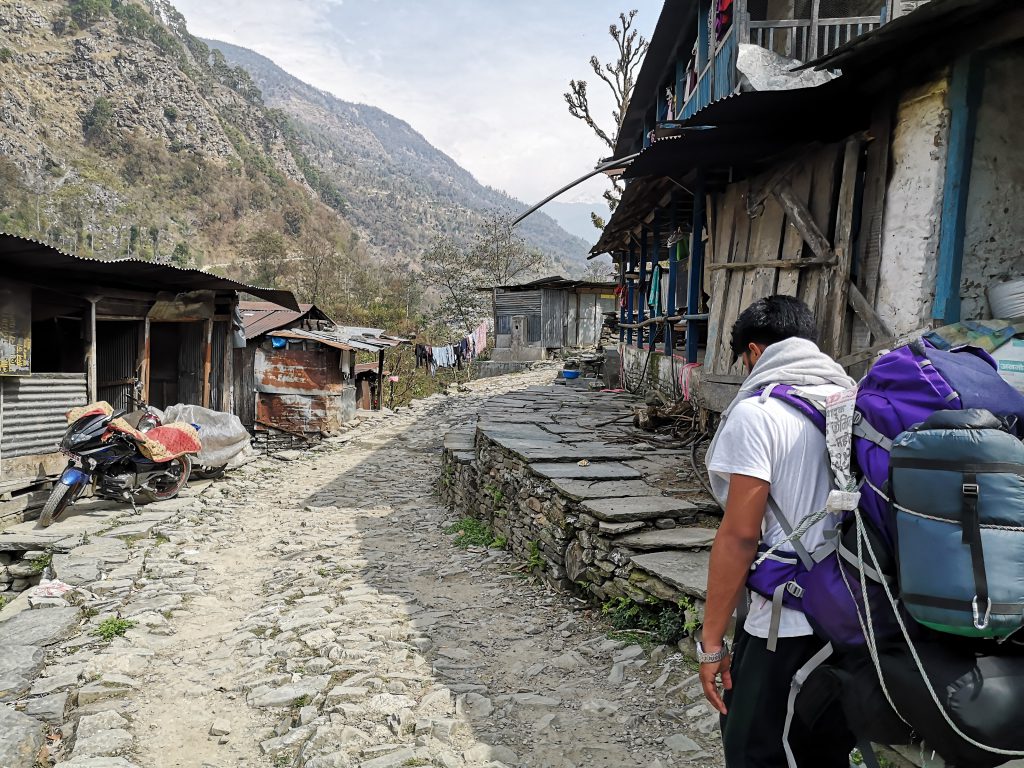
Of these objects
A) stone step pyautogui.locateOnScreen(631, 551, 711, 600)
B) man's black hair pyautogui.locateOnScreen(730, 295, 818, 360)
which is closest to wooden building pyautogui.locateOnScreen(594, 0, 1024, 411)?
stone step pyautogui.locateOnScreen(631, 551, 711, 600)

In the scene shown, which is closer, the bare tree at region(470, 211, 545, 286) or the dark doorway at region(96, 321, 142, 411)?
the dark doorway at region(96, 321, 142, 411)

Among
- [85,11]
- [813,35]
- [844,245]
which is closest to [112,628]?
[844,245]

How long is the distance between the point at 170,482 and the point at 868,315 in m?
8.18

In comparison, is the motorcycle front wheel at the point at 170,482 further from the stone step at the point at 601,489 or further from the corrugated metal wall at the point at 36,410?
the stone step at the point at 601,489

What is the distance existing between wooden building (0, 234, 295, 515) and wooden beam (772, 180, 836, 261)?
690cm

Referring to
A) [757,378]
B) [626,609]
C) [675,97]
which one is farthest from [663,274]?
[757,378]

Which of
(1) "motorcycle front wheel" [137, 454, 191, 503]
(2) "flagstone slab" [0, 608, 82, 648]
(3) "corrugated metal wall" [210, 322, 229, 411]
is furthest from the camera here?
(3) "corrugated metal wall" [210, 322, 229, 411]

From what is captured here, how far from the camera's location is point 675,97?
11453 mm

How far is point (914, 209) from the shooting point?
150 inches

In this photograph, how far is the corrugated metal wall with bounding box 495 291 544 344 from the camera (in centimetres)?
2699

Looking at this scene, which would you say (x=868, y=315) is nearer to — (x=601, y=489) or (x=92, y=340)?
(x=601, y=489)

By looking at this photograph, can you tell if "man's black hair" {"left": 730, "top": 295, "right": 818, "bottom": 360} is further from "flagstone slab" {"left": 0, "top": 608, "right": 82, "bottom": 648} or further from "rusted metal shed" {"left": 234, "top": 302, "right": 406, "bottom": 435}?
"rusted metal shed" {"left": 234, "top": 302, "right": 406, "bottom": 435}

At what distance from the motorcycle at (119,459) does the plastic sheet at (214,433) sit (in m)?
0.82

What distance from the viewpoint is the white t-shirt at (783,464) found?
174 cm
